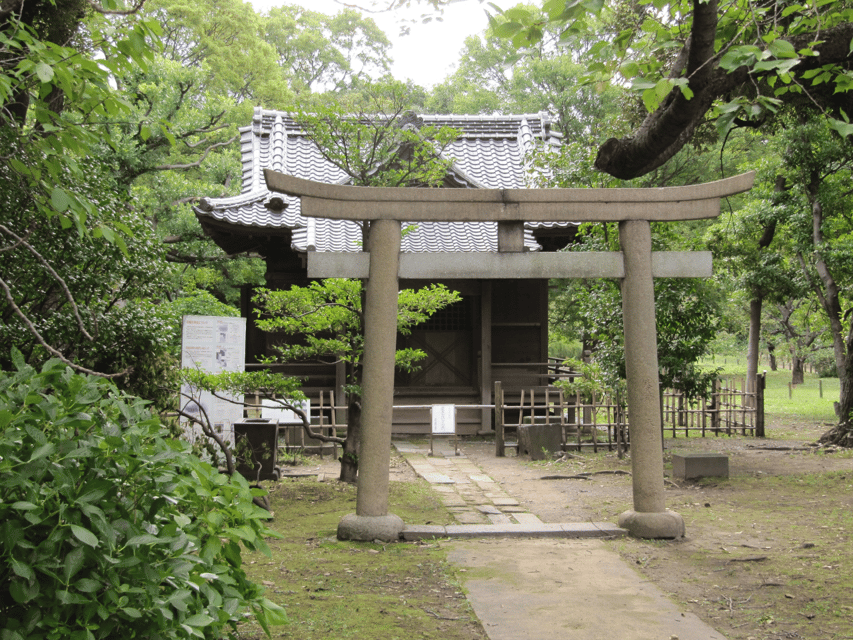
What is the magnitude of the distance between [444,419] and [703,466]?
15.0 ft

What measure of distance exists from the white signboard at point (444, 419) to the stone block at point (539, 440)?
121 centimetres

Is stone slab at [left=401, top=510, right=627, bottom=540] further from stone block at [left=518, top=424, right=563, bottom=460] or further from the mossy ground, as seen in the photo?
stone block at [left=518, top=424, right=563, bottom=460]

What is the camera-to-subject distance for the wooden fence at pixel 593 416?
12.2 m

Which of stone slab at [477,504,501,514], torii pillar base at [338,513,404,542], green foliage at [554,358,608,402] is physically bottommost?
stone slab at [477,504,501,514]

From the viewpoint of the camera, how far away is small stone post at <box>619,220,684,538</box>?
6.28 metres

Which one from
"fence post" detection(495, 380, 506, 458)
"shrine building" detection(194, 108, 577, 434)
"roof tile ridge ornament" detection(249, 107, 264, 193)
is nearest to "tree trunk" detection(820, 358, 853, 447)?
"shrine building" detection(194, 108, 577, 434)

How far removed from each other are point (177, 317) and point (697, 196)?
5.35 m

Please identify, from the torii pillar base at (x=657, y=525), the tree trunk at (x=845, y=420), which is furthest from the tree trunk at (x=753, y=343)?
the torii pillar base at (x=657, y=525)

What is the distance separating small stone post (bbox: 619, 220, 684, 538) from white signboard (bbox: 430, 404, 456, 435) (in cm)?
587

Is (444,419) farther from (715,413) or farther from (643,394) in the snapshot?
(715,413)

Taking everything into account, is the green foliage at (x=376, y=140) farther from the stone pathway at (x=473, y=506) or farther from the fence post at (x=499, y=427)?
the fence post at (x=499, y=427)

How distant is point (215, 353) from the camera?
29.8ft

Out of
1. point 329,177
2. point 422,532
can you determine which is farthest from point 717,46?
point 329,177

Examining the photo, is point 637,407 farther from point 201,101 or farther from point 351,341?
point 201,101
